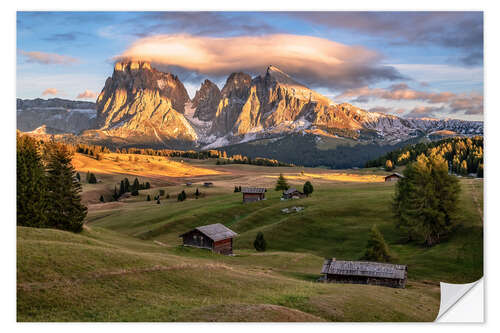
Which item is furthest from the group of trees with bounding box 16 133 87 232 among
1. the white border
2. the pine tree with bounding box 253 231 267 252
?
the pine tree with bounding box 253 231 267 252

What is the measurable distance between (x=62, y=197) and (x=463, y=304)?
42410 millimetres

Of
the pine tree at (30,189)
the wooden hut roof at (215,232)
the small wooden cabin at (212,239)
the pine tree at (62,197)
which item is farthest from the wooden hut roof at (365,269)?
the pine tree at (30,189)

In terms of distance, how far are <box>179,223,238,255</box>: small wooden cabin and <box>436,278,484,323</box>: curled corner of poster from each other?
101 feet

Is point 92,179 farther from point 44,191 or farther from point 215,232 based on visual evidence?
point 44,191

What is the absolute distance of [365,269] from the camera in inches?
1591

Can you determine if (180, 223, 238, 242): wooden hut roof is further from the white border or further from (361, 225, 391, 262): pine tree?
the white border

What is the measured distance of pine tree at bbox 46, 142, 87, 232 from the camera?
45.6 m
